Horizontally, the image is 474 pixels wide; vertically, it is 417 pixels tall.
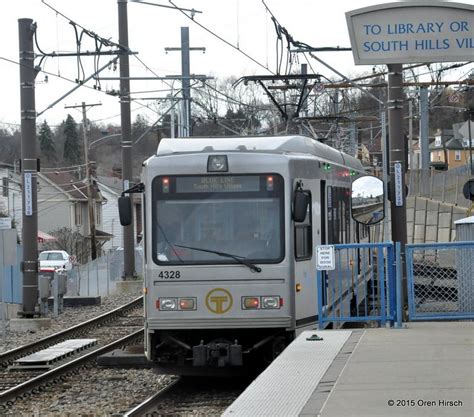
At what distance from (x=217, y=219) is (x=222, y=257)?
0.46 m

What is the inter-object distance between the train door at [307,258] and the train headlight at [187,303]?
122 cm

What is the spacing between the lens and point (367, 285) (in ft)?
40.8

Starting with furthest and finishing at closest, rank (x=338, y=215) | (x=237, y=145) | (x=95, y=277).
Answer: (x=95, y=277), (x=338, y=215), (x=237, y=145)

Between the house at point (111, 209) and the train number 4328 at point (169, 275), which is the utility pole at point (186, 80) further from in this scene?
the house at point (111, 209)

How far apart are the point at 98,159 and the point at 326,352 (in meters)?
115

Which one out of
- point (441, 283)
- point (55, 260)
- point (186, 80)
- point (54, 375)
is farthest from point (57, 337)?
point (55, 260)

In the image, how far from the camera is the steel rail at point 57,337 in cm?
1669

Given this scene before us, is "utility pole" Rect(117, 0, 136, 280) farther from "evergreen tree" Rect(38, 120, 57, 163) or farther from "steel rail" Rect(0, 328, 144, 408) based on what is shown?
"evergreen tree" Rect(38, 120, 57, 163)

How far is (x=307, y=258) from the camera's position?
12.6m

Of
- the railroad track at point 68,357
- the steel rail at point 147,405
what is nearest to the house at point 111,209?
the railroad track at point 68,357

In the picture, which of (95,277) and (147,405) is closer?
(147,405)

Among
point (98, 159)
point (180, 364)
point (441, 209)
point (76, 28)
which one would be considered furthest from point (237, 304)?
point (98, 159)

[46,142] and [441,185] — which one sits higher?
[46,142]

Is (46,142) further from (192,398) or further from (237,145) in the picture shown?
(192,398)
